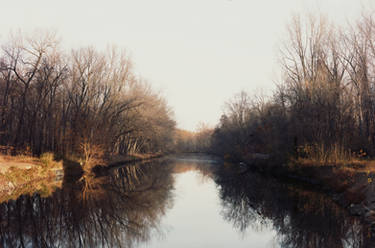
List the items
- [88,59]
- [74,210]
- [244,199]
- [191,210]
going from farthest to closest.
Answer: [88,59], [244,199], [191,210], [74,210]

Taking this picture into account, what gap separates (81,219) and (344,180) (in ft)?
43.0

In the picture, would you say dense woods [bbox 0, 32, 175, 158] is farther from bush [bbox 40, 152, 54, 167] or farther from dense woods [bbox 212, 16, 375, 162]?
dense woods [bbox 212, 16, 375, 162]

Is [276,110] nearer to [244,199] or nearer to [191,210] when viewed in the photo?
[244,199]

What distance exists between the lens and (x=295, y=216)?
1252cm

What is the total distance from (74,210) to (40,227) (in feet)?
8.67

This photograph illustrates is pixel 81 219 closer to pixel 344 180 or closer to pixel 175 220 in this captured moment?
→ pixel 175 220

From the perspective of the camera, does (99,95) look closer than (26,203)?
No

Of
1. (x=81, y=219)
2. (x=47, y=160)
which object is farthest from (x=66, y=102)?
(x=81, y=219)

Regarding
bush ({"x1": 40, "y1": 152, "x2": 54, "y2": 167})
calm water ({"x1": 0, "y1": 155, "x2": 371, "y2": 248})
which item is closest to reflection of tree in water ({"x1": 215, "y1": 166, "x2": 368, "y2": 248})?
calm water ({"x1": 0, "y1": 155, "x2": 371, "y2": 248})

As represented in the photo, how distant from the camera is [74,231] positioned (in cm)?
991

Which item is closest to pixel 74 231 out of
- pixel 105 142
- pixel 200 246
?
pixel 200 246

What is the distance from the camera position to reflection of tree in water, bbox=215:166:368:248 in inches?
365

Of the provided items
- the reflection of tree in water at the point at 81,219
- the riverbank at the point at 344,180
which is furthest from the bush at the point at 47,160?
the riverbank at the point at 344,180

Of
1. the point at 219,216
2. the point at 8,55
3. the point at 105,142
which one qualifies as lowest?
the point at 219,216
